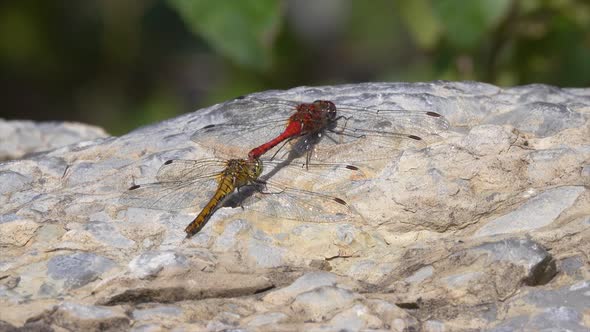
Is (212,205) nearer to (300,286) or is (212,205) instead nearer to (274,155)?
(274,155)

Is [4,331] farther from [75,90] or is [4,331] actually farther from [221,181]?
[75,90]

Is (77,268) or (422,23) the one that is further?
(422,23)

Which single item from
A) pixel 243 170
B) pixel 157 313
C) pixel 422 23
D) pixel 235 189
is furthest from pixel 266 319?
pixel 422 23

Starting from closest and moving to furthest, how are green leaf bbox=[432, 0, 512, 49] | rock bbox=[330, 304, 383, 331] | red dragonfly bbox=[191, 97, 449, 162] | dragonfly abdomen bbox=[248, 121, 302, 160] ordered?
1. rock bbox=[330, 304, 383, 331]
2. red dragonfly bbox=[191, 97, 449, 162]
3. dragonfly abdomen bbox=[248, 121, 302, 160]
4. green leaf bbox=[432, 0, 512, 49]

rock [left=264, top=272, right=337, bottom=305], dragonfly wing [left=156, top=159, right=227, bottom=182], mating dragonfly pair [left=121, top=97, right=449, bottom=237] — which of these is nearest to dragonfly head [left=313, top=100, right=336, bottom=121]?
mating dragonfly pair [left=121, top=97, right=449, bottom=237]

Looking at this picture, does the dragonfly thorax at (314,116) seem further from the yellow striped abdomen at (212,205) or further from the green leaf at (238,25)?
the green leaf at (238,25)

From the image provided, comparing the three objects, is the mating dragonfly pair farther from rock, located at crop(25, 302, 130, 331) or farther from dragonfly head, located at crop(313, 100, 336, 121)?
rock, located at crop(25, 302, 130, 331)

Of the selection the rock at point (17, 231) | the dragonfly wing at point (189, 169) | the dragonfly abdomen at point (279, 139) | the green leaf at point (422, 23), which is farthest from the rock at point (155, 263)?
the green leaf at point (422, 23)
